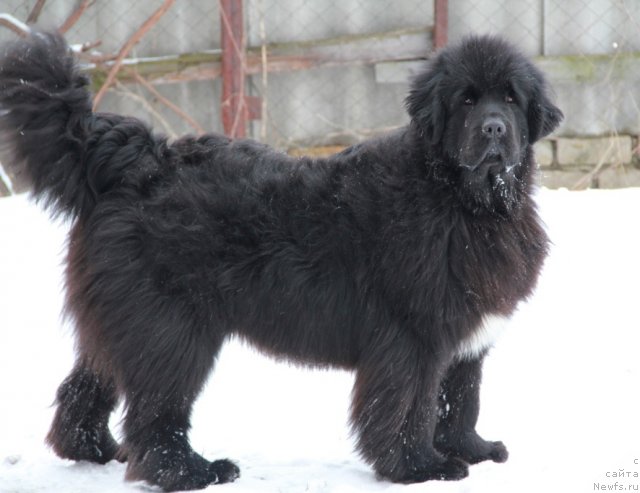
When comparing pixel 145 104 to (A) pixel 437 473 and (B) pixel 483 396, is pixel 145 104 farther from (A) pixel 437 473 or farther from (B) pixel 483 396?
(A) pixel 437 473

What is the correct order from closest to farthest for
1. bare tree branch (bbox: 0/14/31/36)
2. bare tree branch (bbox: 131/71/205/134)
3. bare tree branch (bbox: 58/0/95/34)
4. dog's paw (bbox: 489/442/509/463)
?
dog's paw (bbox: 489/442/509/463), bare tree branch (bbox: 0/14/31/36), bare tree branch (bbox: 58/0/95/34), bare tree branch (bbox: 131/71/205/134)

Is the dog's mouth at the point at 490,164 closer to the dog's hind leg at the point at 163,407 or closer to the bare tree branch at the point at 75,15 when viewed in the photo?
the dog's hind leg at the point at 163,407

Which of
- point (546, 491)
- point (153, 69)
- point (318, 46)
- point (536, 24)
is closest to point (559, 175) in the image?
point (536, 24)

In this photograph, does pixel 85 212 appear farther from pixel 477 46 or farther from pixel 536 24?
pixel 536 24

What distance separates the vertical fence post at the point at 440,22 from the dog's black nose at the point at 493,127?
4501 mm

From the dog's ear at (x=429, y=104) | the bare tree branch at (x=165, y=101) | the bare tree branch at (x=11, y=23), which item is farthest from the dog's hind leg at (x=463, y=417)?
the bare tree branch at (x=11, y=23)

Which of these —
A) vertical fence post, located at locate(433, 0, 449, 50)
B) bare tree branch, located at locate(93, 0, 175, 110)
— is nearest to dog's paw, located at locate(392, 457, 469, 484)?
vertical fence post, located at locate(433, 0, 449, 50)

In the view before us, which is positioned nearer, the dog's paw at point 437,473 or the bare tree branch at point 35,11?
the dog's paw at point 437,473

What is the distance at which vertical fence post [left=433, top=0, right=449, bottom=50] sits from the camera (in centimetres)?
810

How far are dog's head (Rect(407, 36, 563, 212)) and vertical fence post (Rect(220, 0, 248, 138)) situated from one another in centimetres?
420

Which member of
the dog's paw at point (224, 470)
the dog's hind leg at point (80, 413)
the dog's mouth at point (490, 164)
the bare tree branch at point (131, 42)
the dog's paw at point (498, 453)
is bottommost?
the dog's paw at point (498, 453)

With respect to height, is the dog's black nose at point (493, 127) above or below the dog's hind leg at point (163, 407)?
above

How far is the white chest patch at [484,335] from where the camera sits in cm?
389

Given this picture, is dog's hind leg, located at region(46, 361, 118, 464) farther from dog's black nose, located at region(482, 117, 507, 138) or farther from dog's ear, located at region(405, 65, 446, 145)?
dog's black nose, located at region(482, 117, 507, 138)
